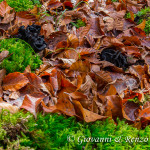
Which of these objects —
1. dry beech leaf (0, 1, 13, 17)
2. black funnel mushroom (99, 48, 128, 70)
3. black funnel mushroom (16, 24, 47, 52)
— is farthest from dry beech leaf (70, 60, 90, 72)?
dry beech leaf (0, 1, 13, 17)

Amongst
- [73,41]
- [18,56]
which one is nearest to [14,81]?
[18,56]

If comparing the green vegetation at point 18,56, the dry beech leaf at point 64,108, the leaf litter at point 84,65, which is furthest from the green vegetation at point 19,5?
the dry beech leaf at point 64,108

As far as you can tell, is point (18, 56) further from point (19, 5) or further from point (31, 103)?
A: point (19, 5)

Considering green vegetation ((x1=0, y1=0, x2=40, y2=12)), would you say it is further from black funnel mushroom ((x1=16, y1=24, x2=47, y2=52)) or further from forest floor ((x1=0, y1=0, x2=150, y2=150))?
black funnel mushroom ((x1=16, y1=24, x2=47, y2=52))

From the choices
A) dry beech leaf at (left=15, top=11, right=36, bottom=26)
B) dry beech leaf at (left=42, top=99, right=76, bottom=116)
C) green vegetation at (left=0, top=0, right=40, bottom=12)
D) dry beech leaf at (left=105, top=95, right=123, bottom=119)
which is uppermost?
green vegetation at (left=0, top=0, right=40, bottom=12)

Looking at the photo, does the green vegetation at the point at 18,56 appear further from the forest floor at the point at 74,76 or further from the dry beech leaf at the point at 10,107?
the dry beech leaf at the point at 10,107

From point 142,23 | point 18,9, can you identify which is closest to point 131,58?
point 142,23

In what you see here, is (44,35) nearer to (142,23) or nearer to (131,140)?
(142,23)
